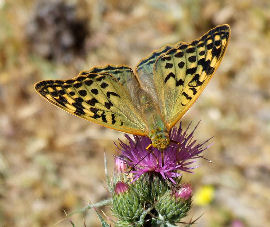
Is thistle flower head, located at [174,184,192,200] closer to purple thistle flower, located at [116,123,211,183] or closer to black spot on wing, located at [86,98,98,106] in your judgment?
purple thistle flower, located at [116,123,211,183]

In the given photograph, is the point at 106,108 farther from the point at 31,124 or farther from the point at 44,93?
the point at 31,124

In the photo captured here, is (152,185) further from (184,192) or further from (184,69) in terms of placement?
(184,69)

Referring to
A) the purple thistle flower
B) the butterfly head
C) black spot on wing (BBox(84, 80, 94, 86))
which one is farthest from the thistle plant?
black spot on wing (BBox(84, 80, 94, 86))

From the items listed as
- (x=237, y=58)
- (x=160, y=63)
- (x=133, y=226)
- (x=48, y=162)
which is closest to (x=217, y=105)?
(x=237, y=58)

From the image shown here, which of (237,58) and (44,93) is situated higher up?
(237,58)

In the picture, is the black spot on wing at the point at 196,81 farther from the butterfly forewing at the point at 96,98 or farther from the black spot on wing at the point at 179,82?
the butterfly forewing at the point at 96,98

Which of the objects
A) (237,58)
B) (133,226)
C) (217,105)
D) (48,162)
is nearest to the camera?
(133,226)
